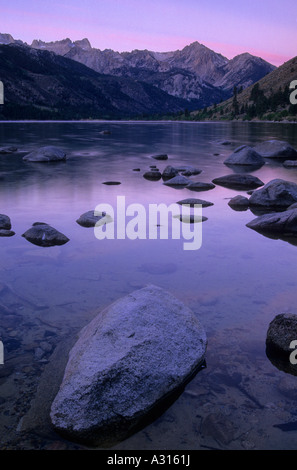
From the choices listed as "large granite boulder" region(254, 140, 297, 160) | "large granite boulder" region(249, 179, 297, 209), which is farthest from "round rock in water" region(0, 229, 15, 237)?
"large granite boulder" region(254, 140, 297, 160)

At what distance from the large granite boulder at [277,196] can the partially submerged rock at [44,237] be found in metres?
8.34

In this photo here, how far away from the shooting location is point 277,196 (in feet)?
51.0

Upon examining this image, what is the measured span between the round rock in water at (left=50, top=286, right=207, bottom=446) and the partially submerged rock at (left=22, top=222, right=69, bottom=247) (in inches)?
207

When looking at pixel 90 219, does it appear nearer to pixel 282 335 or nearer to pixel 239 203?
pixel 239 203

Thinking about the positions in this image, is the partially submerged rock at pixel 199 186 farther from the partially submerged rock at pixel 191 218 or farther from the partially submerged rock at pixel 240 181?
the partially submerged rock at pixel 191 218

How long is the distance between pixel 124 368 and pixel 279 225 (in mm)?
8880

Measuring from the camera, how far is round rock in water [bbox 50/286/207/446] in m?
4.59

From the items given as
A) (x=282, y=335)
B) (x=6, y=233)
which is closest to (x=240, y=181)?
(x=6, y=233)

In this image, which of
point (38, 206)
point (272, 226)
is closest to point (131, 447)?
point (272, 226)

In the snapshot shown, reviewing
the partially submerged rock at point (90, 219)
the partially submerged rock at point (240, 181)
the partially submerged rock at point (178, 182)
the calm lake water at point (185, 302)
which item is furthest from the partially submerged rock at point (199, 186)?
the partially submerged rock at point (90, 219)

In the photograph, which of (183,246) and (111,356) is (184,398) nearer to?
(111,356)

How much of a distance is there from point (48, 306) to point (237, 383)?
3721mm

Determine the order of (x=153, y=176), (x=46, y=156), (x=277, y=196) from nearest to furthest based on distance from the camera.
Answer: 1. (x=277, y=196)
2. (x=153, y=176)
3. (x=46, y=156)
